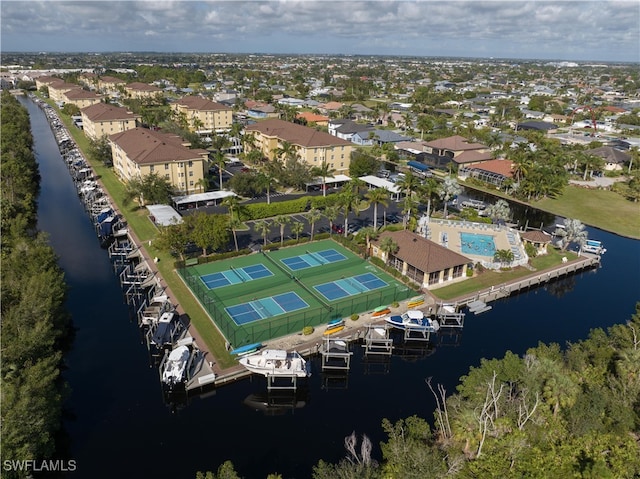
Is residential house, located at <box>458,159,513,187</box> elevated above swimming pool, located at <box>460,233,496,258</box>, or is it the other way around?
residential house, located at <box>458,159,513,187</box>

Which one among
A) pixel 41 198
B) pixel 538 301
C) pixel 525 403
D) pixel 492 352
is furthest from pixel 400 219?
pixel 41 198

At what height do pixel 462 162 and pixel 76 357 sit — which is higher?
pixel 462 162

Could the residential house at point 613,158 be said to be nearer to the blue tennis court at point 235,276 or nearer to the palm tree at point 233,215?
the palm tree at point 233,215

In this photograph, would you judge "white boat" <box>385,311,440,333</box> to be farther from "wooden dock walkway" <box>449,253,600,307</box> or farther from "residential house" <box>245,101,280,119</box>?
"residential house" <box>245,101,280,119</box>

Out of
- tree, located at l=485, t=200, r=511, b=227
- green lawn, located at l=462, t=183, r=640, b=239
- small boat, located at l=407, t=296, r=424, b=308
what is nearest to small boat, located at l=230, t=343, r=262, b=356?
small boat, located at l=407, t=296, r=424, b=308

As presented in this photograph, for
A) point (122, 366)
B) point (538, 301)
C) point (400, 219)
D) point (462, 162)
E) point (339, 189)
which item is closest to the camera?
point (122, 366)

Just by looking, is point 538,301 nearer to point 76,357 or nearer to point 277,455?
point 277,455
